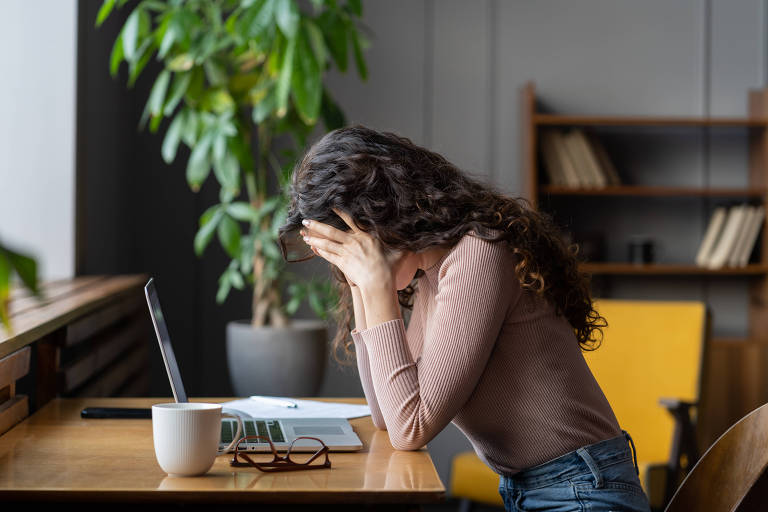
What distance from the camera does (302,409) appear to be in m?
1.55

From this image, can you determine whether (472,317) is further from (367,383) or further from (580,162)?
(580,162)

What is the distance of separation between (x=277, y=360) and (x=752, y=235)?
208cm

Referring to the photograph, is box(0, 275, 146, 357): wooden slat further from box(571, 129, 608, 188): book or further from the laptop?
box(571, 129, 608, 188): book

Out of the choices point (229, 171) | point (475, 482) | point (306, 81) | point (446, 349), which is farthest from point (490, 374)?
point (229, 171)

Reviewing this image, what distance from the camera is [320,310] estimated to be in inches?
118

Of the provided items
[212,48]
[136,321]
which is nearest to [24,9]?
[212,48]

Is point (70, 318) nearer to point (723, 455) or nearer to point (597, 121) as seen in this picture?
point (723, 455)

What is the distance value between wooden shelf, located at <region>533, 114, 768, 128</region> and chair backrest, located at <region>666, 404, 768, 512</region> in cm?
243

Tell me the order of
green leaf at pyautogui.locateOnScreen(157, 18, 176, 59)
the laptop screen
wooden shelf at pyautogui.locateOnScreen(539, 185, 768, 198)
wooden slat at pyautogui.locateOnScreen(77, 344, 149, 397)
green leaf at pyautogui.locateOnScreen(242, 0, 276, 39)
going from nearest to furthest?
the laptop screen < wooden slat at pyautogui.locateOnScreen(77, 344, 149, 397) < green leaf at pyautogui.locateOnScreen(242, 0, 276, 39) < green leaf at pyautogui.locateOnScreen(157, 18, 176, 59) < wooden shelf at pyautogui.locateOnScreen(539, 185, 768, 198)

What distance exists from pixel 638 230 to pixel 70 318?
271 centimetres

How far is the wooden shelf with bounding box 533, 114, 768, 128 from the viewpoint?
11.5 ft

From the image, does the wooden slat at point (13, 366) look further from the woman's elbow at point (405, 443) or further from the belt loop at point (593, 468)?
the belt loop at point (593, 468)

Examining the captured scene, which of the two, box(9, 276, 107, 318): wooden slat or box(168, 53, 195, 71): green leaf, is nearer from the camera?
box(9, 276, 107, 318): wooden slat

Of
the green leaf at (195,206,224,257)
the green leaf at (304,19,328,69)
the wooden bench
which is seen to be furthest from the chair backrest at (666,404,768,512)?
the green leaf at (195,206,224,257)
